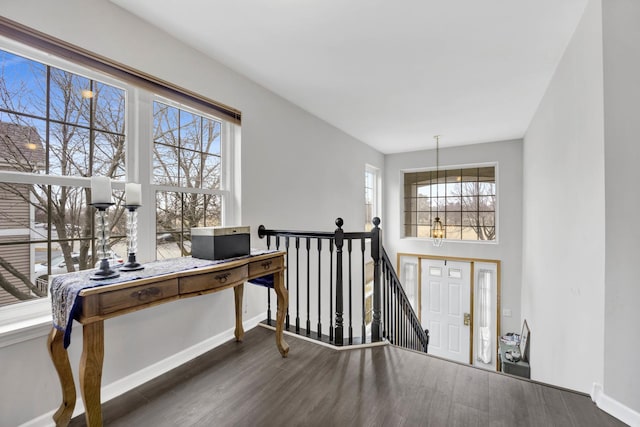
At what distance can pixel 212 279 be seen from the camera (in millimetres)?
1698

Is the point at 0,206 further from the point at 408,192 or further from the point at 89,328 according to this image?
the point at 408,192

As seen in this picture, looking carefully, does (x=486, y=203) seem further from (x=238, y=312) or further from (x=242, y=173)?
(x=238, y=312)

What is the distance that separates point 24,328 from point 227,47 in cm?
218

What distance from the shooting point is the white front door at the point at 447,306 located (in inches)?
209

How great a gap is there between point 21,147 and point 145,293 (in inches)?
39.8

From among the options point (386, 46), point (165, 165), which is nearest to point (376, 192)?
point (386, 46)

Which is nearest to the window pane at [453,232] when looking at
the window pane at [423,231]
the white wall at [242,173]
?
the window pane at [423,231]

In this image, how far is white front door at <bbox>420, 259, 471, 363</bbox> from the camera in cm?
532

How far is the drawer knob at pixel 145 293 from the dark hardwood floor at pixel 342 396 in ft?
2.22

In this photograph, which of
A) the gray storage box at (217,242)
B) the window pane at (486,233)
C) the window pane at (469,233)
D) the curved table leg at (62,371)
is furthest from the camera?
the window pane at (469,233)

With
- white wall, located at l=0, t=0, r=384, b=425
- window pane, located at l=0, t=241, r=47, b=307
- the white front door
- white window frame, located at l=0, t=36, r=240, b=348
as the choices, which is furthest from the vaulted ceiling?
the white front door

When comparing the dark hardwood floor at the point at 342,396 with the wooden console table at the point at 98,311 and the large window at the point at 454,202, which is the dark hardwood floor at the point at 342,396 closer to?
the wooden console table at the point at 98,311

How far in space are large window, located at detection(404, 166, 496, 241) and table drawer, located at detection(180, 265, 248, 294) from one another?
4.85 metres

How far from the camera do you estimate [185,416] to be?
150 cm
